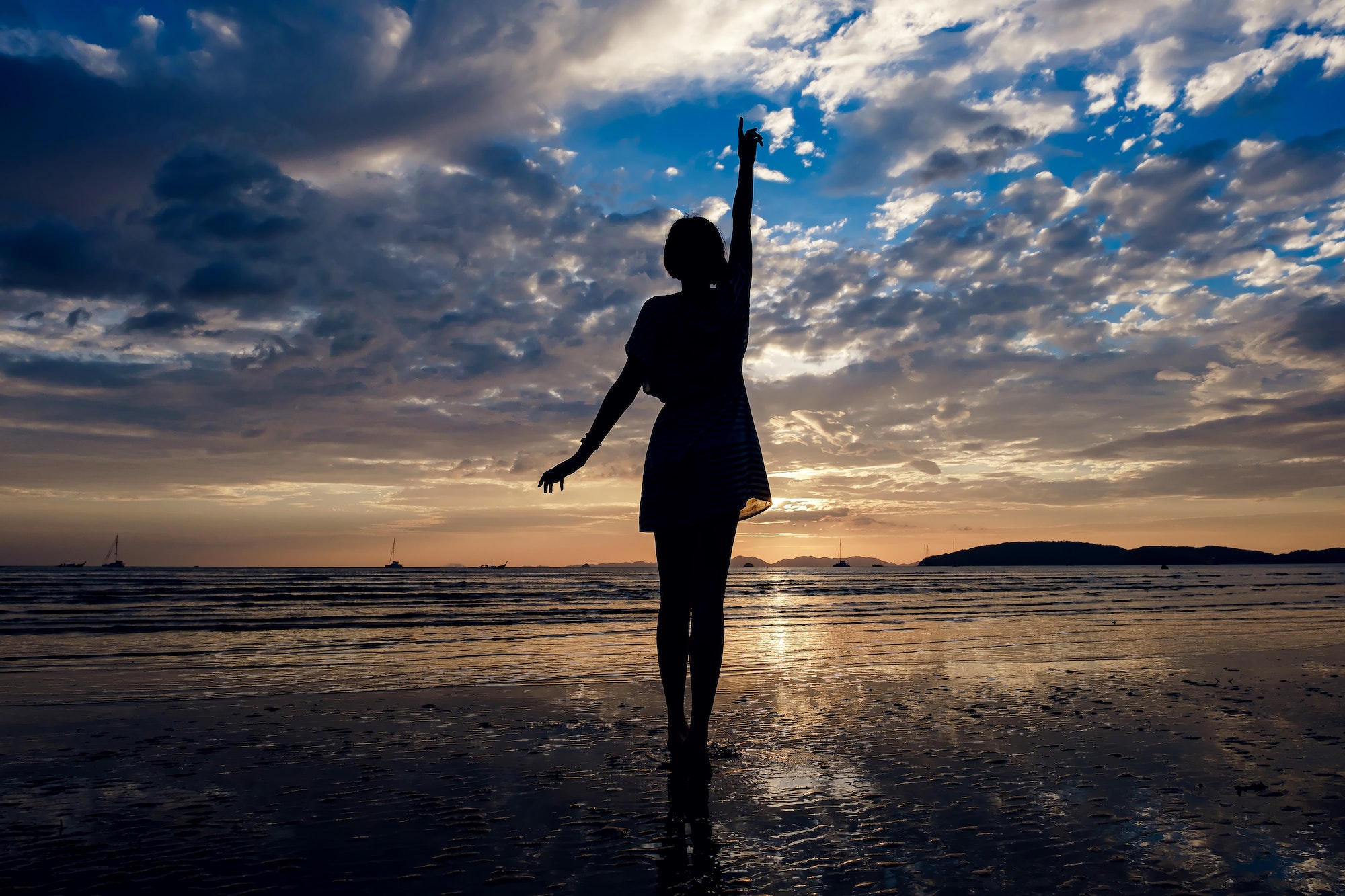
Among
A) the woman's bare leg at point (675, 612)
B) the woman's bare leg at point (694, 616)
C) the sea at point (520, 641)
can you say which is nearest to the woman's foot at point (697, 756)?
the woman's bare leg at point (694, 616)

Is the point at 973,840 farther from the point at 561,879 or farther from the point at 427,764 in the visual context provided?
the point at 427,764

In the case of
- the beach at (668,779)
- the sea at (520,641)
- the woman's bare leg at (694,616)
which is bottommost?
the sea at (520,641)

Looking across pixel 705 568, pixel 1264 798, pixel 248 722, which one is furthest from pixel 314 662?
pixel 1264 798

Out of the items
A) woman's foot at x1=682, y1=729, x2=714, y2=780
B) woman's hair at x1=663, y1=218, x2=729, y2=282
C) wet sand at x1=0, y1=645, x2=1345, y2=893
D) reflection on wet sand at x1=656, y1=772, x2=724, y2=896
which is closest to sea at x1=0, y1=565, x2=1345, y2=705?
wet sand at x1=0, y1=645, x2=1345, y2=893

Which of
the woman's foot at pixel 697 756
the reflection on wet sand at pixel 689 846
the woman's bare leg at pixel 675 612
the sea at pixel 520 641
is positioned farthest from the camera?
the sea at pixel 520 641

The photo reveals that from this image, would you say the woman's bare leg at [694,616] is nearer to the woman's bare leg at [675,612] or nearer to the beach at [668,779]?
the woman's bare leg at [675,612]

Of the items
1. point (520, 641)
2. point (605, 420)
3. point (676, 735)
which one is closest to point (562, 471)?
point (605, 420)

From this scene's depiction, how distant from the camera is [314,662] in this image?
7.71m

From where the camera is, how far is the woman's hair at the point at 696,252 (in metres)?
3.26

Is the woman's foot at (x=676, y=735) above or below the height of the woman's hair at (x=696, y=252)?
below

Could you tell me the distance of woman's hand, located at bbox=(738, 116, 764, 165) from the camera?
138 inches

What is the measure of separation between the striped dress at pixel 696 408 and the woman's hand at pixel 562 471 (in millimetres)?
289

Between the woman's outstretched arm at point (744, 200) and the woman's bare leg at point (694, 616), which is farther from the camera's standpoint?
the woman's outstretched arm at point (744, 200)

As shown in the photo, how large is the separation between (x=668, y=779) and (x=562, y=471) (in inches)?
51.2
